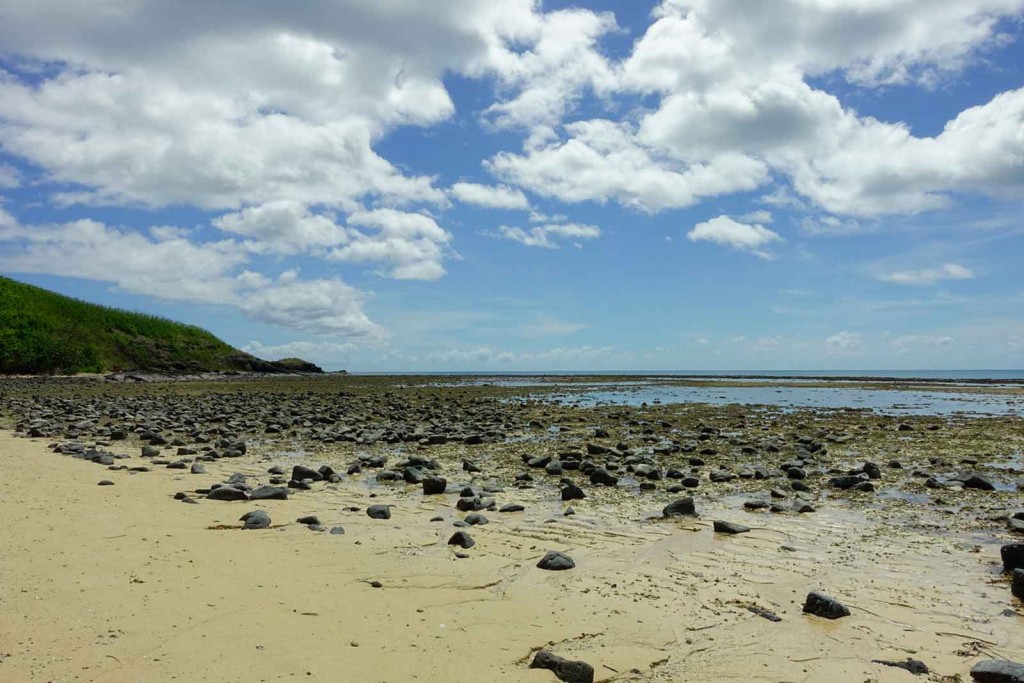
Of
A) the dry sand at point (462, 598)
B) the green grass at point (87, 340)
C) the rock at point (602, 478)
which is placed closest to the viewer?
the dry sand at point (462, 598)

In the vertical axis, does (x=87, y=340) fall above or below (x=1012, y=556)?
above

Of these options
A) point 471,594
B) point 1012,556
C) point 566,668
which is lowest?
point 471,594

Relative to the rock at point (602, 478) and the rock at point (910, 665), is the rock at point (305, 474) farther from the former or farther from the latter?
the rock at point (910, 665)

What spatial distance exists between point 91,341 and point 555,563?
255 ft

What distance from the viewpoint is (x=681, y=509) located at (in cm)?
1013

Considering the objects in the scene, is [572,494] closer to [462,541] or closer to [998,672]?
[462,541]

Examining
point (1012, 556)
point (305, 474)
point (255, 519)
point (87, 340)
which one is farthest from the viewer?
point (87, 340)

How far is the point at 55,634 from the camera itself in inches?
188

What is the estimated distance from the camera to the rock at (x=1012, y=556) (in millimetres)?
7168

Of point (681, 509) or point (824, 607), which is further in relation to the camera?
point (681, 509)

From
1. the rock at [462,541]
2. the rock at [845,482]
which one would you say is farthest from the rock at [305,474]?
the rock at [845,482]

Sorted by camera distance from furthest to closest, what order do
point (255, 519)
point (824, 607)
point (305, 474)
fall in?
point (305, 474)
point (255, 519)
point (824, 607)

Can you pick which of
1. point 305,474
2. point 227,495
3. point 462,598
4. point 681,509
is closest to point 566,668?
point 462,598

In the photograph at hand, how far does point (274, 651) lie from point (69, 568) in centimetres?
293
